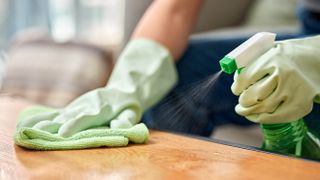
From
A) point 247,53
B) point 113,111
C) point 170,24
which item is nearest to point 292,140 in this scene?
point 247,53

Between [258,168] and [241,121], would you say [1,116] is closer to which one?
[258,168]

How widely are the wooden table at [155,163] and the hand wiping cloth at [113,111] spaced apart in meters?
0.01

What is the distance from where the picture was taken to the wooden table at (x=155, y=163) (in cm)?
50

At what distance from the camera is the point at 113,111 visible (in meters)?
0.70

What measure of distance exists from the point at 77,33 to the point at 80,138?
50.0 inches

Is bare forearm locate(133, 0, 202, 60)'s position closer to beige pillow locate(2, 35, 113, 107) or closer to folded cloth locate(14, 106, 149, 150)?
folded cloth locate(14, 106, 149, 150)

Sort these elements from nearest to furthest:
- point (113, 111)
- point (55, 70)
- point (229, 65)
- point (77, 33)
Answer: point (229, 65), point (113, 111), point (55, 70), point (77, 33)

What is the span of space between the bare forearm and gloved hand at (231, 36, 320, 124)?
1.09 feet

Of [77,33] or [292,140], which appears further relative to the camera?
[77,33]

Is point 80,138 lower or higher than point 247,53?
lower

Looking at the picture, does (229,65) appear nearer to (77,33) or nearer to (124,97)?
(124,97)

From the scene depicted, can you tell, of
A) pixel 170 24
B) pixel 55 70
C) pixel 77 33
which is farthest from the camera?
pixel 77 33

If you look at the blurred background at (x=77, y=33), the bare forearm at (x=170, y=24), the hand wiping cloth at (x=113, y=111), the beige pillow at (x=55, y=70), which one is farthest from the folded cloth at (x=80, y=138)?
the beige pillow at (x=55, y=70)

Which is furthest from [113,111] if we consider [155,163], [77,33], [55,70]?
[77,33]
